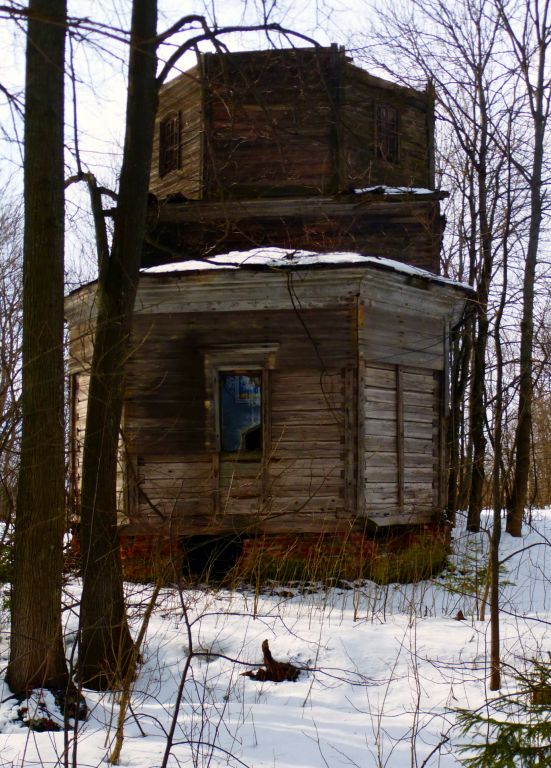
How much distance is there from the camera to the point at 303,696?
6105 mm

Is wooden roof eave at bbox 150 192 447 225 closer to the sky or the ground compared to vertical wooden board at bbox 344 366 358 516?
closer to the sky

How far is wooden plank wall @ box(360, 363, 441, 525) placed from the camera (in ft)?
38.5

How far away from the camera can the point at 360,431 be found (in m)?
11.6

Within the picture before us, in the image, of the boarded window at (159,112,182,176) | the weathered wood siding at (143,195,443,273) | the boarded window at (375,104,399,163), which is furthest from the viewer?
the boarded window at (159,112,182,176)

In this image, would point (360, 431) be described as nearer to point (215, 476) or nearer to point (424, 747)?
point (215, 476)

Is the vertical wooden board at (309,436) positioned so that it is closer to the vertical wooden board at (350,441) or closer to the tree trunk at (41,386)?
the vertical wooden board at (350,441)

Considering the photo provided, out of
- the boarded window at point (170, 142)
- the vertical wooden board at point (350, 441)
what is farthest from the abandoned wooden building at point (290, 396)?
the boarded window at point (170, 142)

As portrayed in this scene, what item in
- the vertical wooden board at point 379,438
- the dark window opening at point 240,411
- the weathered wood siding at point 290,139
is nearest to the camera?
the vertical wooden board at point 379,438

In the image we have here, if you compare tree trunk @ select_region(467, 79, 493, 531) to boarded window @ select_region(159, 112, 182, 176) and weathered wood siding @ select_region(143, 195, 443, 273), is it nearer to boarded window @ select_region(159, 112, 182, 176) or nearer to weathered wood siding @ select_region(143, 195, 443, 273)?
weathered wood siding @ select_region(143, 195, 443, 273)

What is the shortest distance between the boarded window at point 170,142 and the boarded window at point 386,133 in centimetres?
379

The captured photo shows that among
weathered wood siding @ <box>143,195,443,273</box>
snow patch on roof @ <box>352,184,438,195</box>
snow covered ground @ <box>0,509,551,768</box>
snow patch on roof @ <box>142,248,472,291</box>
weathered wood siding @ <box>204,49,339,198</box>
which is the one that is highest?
weathered wood siding @ <box>204,49,339,198</box>

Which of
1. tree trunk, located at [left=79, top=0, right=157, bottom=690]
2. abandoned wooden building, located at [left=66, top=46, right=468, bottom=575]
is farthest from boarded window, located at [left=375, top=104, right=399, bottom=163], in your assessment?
tree trunk, located at [left=79, top=0, right=157, bottom=690]

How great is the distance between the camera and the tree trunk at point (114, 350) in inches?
256

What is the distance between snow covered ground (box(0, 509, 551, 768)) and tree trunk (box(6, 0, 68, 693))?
50 centimetres
